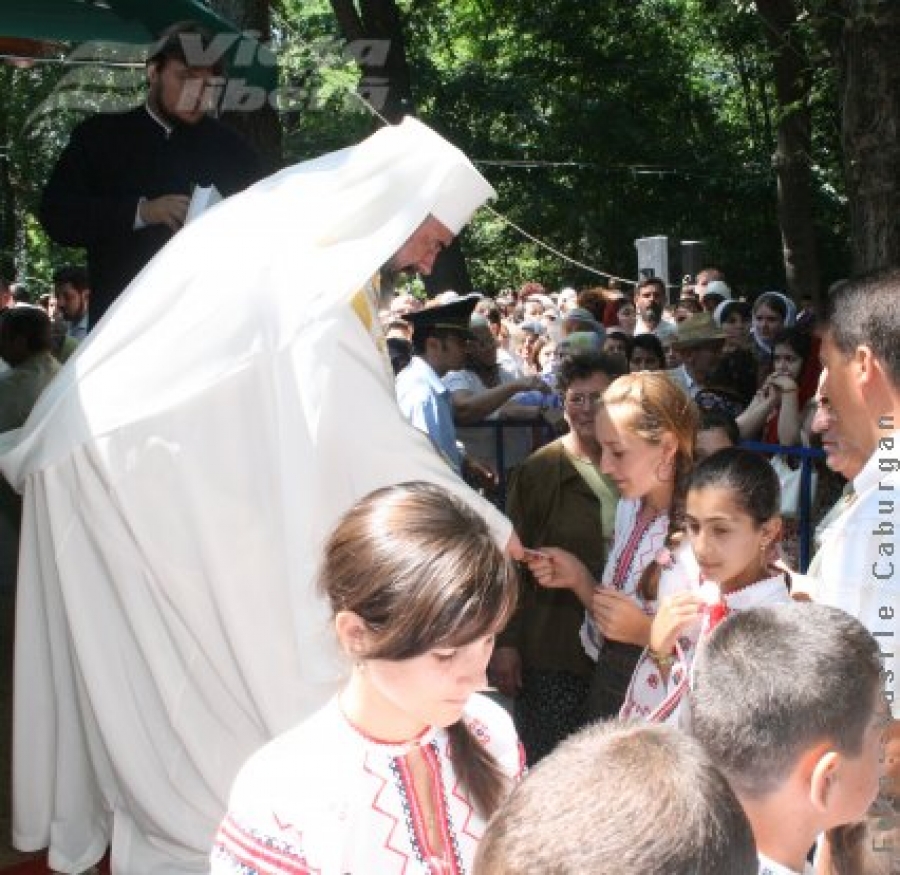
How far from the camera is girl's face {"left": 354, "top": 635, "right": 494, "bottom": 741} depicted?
2.21 meters

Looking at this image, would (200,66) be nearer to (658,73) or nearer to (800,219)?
(800,219)

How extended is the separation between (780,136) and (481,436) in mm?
10903

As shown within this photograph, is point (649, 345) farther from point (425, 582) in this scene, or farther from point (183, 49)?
point (425, 582)

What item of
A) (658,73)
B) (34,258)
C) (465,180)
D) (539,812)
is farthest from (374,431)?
(34,258)

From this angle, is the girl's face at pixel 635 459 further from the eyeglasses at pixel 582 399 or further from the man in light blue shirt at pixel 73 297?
the man in light blue shirt at pixel 73 297

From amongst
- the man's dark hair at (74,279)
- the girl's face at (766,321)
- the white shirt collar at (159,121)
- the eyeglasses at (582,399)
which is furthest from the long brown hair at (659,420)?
the man's dark hair at (74,279)

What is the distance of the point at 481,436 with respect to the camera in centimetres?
749

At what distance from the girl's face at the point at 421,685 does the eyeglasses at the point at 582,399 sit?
9.24 ft

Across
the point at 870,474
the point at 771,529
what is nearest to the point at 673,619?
the point at 771,529

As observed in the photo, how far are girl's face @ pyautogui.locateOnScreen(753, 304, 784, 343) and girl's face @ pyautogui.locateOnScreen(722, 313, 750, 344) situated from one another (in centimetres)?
10

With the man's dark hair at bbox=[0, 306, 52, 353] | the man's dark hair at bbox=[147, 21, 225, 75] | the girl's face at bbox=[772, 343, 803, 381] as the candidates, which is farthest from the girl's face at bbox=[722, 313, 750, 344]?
the man's dark hair at bbox=[147, 21, 225, 75]

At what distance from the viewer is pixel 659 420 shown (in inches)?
157

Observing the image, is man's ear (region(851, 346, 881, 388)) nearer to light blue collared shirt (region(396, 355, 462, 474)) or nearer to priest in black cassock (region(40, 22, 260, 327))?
priest in black cassock (region(40, 22, 260, 327))

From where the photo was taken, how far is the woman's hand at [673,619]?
3545 mm
